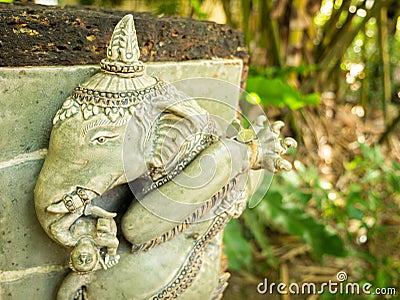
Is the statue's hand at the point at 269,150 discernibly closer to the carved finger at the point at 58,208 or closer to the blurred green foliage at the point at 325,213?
the carved finger at the point at 58,208

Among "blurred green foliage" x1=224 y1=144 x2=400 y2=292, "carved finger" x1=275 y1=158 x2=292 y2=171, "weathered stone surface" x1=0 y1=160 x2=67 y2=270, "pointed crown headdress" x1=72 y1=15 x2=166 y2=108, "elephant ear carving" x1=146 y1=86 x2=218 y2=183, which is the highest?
"pointed crown headdress" x1=72 y1=15 x2=166 y2=108

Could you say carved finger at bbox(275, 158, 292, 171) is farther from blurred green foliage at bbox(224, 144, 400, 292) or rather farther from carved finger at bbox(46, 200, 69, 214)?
blurred green foliage at bbox(224, 144, 400, 292)

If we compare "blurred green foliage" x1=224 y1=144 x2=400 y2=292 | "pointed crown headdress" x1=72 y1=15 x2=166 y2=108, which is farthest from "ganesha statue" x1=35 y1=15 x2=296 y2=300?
"blurred green foliage" x1=224 y1=144 x2=400 y2=292

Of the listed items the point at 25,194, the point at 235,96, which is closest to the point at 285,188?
the point at 235,96

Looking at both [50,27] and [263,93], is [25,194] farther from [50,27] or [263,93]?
[263,93]

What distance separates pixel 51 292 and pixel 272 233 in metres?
1.32

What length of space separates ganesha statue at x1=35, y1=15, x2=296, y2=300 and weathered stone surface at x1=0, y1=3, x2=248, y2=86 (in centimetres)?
8

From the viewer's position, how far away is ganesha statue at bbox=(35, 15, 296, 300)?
676 millimetres

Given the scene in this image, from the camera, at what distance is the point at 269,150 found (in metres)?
0.82

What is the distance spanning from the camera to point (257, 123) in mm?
844

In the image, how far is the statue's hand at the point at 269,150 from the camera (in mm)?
813

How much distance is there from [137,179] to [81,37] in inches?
8.4

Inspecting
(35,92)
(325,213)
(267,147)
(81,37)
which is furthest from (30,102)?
(325,213)

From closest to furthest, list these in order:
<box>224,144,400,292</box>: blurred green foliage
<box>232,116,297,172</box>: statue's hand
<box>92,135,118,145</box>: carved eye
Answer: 1. <box>92,135,118,145</box>: carved eye
2. <box>232,116,297,172</box>: statue's hand
3. <box>224,144,400,292</box>: blurred green foliage
